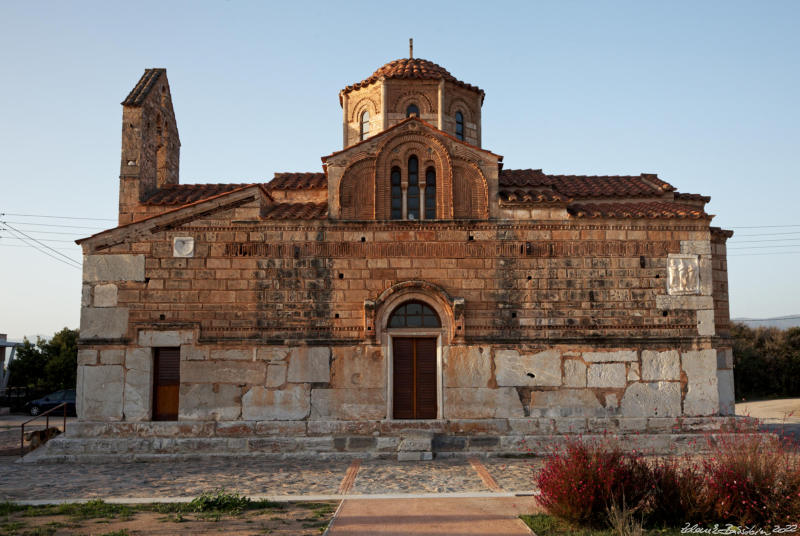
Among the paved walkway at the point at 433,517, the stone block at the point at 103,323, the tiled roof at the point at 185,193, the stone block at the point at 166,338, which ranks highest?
the tiled roof at the point at 185,193

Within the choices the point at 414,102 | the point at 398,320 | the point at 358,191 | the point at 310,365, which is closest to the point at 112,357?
the point at 310,365

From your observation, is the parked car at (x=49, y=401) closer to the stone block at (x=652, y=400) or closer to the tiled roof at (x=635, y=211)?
the tiled roof at (x=635, y=211)

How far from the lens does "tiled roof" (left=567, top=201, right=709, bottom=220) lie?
14.1 m

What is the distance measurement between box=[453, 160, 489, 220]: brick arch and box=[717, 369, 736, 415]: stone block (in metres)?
6.37

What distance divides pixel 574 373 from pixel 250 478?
700cm

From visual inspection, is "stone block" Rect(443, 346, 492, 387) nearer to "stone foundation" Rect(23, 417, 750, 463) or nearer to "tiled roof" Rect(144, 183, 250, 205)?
"stone foundation" Rect(23, 417, 750, 463)

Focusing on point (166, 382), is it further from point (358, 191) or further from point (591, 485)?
point (591, 485)

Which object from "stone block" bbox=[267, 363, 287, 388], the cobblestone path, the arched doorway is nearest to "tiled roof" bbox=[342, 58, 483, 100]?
the arched doorway

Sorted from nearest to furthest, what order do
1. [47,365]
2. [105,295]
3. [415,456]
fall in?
[415,456]
[105,295]
[47,365]

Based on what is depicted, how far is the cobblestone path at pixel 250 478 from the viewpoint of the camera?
10.0 m

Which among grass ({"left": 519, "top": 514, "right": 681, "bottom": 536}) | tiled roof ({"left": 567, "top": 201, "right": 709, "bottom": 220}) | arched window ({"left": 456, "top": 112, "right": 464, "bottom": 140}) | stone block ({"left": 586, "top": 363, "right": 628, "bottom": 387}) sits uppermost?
arched window ({"left": 456, "top": 112, "right": 464, "bottom": 140})

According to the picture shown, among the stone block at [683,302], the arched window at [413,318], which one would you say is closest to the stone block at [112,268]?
the arched window at [413,318]

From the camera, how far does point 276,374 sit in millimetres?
13664

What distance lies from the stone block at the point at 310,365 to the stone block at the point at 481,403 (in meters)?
2.63
